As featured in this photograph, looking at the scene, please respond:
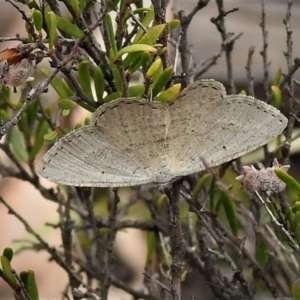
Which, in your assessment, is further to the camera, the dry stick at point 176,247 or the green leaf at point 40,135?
the green leaf at point 40,135

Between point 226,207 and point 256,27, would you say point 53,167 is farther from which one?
point 256,27

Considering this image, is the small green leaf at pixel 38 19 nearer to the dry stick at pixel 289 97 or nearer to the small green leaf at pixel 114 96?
the small green leaf at pixel 114 96

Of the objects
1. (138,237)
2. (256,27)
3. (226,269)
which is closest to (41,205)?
(138,237)

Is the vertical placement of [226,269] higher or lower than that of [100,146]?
lower

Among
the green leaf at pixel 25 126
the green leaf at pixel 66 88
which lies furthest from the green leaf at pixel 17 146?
the green leaf at pixel 66 88

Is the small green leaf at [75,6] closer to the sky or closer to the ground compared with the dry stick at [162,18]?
closer to the sky

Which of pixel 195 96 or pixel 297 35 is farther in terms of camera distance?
pixel 297 35
